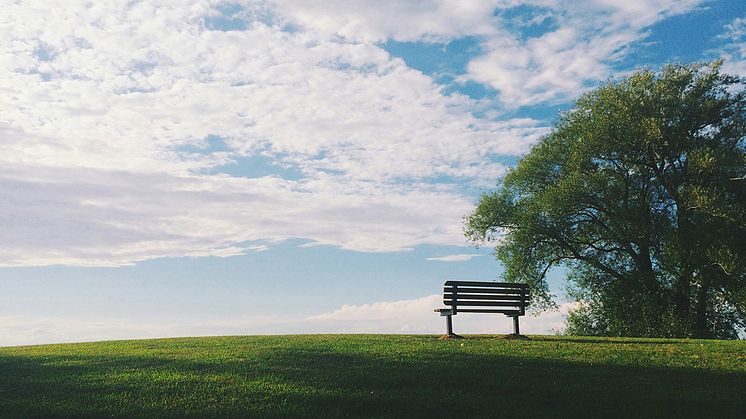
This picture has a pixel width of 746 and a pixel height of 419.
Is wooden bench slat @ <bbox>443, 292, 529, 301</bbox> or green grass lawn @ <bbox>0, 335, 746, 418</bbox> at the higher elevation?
wooden bench slat @ <bbox>443, 292, 529, 301</bbox>

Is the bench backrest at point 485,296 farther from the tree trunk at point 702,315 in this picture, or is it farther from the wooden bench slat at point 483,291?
the tree trunk at point 702,315

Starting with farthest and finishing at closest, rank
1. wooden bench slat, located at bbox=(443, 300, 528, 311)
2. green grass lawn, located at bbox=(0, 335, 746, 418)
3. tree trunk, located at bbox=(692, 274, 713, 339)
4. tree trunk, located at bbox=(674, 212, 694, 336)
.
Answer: tree trunk, located at bbox=(692, 274, 713, 339), tree trunk, located at bbox=(674, 212, 694, 336), wooden bench slat, located at bbox=(443, 300, 528, 311), green grass lawn, located at bbox=(0, 335, 746, 418)

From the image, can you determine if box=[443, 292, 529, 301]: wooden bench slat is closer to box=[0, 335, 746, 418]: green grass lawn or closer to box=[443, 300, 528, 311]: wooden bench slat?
box=[443, 300, 528, 311]: wooden bench slat

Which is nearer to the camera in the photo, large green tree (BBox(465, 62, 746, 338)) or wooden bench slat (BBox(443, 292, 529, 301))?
wooden bench slat (BBox(443, 292, 529, 301))

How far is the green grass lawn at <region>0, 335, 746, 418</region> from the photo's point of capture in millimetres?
10461

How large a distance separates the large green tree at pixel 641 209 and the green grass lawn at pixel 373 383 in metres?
13.7

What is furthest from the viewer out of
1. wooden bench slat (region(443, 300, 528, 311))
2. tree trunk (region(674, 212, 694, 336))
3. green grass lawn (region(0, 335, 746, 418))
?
tree trunk (region(674, 212, 694, 336))

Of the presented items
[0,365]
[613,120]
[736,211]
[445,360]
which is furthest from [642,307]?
[0,365]

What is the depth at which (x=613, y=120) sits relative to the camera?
31.9 metres

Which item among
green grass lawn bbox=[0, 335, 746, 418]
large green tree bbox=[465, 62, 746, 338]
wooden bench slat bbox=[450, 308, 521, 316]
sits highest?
large green tree bbox=[465, 62, 746, 338]

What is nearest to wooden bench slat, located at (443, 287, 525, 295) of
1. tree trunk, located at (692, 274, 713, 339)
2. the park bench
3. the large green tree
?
the park bench

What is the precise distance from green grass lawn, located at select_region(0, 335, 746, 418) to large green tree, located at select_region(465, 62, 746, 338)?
44.8 ft

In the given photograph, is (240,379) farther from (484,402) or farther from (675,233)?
(675,233)

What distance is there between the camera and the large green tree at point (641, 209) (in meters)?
29.8
